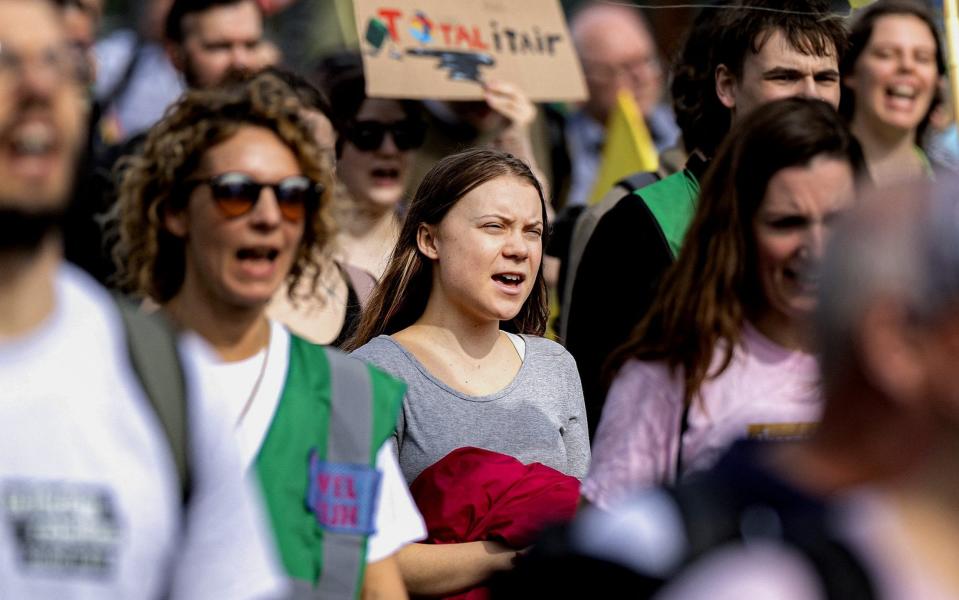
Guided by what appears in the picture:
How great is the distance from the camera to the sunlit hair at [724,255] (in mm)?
3012

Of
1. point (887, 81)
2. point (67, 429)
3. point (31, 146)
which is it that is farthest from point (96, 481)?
point (887, 81)

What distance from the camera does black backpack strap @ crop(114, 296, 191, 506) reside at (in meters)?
2.18

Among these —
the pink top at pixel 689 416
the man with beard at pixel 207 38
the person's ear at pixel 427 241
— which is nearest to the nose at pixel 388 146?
the man with beard at pixel 207 38

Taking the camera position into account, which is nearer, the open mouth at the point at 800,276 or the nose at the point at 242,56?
the open mouth at the point at 800,276

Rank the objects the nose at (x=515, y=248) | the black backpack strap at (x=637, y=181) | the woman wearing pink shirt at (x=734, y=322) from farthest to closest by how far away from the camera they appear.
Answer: the black backpack strap at (x=637, y=181) < the nose at (x=515, y=248) < the woman wearing pink shirt at (x=734, y=322)

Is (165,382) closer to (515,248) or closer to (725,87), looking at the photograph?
(515,248)

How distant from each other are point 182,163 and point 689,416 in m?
1.16

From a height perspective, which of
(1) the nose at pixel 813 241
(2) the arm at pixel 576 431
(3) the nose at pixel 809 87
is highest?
(3) the nose at pixel 809 87

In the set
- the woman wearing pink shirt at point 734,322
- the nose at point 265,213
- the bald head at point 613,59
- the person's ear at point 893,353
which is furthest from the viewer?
the bald head at point 613,59

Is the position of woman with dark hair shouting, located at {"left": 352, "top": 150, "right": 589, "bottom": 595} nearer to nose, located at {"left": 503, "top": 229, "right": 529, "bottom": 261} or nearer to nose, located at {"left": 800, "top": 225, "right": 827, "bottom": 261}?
nose, located at {"left": 503, "top": 229, "right": 529, "bottom": 261}

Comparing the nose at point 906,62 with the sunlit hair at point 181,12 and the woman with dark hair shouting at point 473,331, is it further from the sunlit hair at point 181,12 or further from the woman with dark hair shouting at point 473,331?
the sunlit hair at point 181,12

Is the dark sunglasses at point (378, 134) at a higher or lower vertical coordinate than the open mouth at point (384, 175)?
higher

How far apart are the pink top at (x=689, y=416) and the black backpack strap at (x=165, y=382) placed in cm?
95

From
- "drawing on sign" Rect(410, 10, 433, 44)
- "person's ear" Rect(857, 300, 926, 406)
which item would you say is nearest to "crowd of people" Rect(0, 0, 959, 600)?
"person's ear" Rect(857, 300, 926, 406)
